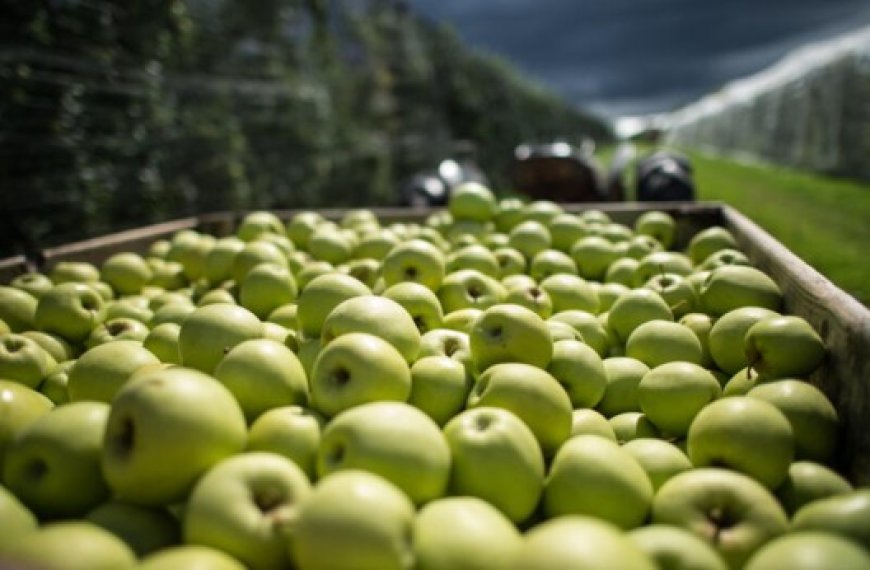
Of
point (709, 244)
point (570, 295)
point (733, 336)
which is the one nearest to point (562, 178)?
point (709, 244)

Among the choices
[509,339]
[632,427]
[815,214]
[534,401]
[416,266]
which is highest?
[416,266]

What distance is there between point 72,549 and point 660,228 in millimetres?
3796

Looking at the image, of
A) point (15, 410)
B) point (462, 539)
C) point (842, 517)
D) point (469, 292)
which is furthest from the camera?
point (469, 292)

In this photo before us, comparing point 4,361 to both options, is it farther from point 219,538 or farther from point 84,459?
point 219,538

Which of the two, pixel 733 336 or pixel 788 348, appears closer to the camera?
pixel 788 348

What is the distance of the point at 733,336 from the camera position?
2.32 m

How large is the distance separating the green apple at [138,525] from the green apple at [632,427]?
1.36 meters

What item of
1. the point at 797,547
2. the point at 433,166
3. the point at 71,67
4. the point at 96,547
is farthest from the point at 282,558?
the point at 433,166

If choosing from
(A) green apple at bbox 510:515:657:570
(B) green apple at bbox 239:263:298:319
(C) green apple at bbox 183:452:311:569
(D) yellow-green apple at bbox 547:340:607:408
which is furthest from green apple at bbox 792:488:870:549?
(B) green apple at bbox 239:263:298:319

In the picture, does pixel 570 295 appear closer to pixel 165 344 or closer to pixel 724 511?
pixel 724 511

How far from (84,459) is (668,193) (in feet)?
19.4

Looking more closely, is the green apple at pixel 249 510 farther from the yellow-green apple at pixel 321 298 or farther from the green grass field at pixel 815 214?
the green grass field at pixel 815 214

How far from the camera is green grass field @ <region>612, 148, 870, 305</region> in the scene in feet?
24.6

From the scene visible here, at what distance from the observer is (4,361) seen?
2182 mm
